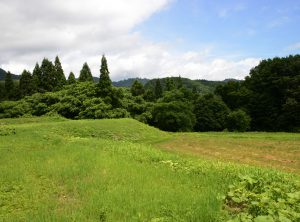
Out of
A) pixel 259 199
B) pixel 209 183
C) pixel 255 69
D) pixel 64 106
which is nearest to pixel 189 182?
pixel 209 183

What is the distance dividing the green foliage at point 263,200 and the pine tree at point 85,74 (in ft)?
189

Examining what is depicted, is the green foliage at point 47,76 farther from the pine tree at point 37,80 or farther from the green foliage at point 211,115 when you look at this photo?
the green foliage at point 211,115

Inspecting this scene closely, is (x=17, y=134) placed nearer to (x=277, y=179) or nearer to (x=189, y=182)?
(x=189, y=182)

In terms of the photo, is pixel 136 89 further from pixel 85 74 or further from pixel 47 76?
pixel 47 76

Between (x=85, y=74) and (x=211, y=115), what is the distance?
968 inches

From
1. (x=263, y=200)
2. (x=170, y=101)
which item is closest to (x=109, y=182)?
(x=263, y=200)

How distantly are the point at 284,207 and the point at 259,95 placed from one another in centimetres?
6068

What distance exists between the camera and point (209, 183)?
1069 cm

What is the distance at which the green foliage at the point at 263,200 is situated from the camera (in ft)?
20.6

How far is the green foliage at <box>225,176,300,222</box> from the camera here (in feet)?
20.6

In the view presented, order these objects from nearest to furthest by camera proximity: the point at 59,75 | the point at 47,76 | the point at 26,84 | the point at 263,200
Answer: the point at 263,200, the point at 47,76, the point at 26,84, the point at 59,75

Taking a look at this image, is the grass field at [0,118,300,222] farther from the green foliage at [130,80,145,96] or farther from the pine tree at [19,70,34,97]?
the green foliage at [130,80,145,96]

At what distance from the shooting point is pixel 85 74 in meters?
66.4

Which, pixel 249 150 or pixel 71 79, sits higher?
pixel 71 79
